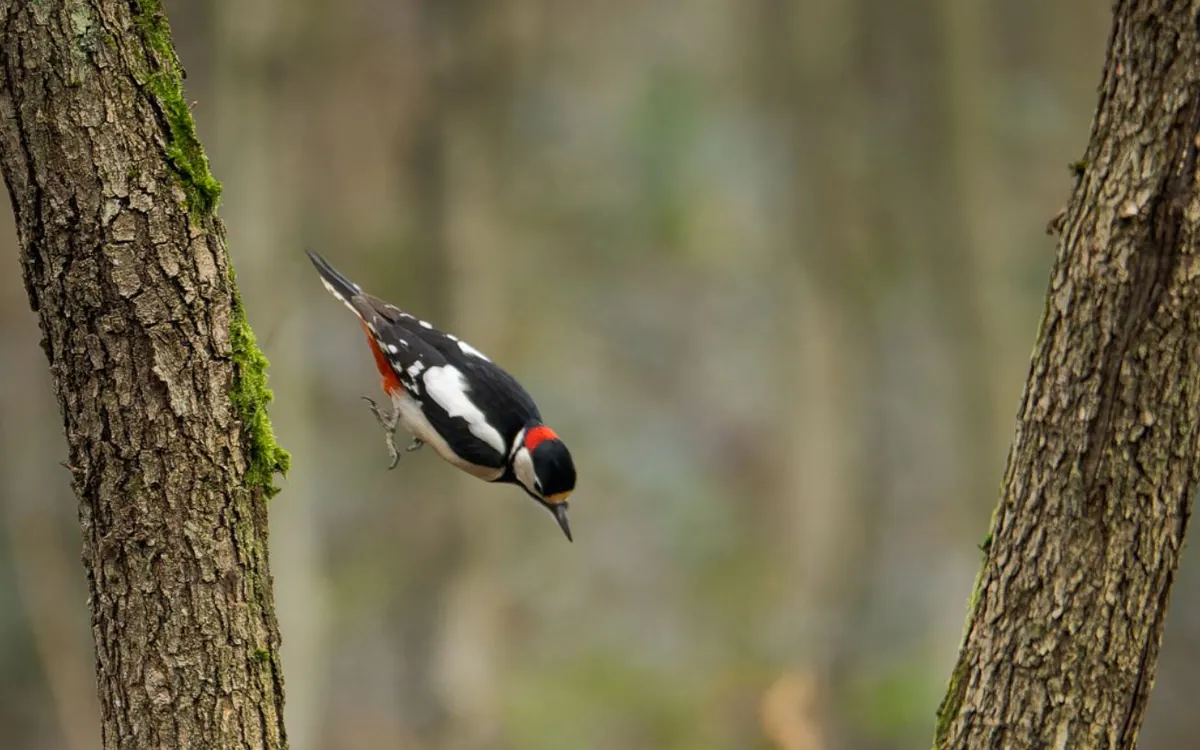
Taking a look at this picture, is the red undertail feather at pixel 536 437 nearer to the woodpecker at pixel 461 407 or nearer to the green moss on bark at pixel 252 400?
the woodpecker at pixel 461 407

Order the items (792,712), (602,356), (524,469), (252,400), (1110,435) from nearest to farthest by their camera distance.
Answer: (1110,435) < (252,400) < (524,469) < (792,712) < (602,356)

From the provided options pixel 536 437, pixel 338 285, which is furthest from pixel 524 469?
pixel 338 285

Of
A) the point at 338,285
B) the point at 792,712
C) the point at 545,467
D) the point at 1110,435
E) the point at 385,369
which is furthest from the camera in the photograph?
the point at 792,712

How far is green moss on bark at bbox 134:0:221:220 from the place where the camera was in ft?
8.16

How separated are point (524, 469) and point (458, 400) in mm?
359

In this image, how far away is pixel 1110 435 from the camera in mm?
2469

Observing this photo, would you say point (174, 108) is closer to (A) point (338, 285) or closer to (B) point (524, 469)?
(A) point (338, 285)

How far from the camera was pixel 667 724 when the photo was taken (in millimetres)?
11922

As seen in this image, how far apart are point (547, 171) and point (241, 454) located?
9.99 metres

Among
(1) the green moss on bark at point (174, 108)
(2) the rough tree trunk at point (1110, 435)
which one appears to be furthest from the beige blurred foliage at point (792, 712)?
(1) the green moss on bark at point (174, 108)

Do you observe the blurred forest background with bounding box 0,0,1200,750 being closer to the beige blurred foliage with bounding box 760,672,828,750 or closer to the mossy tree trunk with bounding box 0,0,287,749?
the beige blurred foliage with bounding box 760,672,828,750

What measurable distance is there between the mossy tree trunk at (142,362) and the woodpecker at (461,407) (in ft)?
5.89

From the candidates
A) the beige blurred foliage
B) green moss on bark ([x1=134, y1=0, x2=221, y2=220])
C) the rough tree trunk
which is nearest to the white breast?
green moss on bark ([x1=134, y1=0, x2=221, y2=220])

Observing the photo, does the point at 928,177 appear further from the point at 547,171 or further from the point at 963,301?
the point at 547,171
